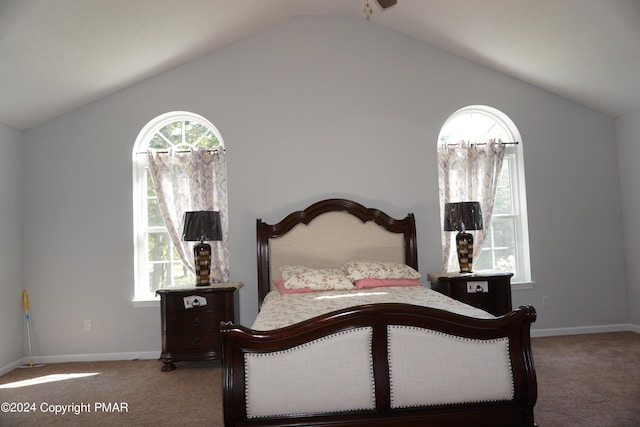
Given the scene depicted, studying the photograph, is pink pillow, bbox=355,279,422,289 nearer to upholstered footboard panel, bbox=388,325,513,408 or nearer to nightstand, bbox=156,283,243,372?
nightstand, bbox=156,283,243,372

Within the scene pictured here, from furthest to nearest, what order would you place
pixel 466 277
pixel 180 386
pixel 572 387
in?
pixel 466 277 < pixel 180 386 < pixel 572 387

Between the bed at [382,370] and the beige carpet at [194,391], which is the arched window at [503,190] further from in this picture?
the bed at [382,370]

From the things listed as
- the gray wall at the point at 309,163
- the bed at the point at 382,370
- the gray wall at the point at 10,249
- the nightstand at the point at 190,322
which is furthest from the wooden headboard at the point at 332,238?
the gray wall at the point at 10,249

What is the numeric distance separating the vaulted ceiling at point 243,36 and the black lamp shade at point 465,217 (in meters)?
1.43

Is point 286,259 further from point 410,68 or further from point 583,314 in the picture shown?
point 583,314

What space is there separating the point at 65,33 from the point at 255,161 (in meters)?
1.80

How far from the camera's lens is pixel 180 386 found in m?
3.27

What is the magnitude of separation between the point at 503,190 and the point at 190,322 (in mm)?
3301

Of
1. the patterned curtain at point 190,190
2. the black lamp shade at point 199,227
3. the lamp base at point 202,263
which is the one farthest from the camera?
the patterned curtain at point 190,190

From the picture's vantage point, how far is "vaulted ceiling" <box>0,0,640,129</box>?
9.93 feet

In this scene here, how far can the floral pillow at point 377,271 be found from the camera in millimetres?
3637

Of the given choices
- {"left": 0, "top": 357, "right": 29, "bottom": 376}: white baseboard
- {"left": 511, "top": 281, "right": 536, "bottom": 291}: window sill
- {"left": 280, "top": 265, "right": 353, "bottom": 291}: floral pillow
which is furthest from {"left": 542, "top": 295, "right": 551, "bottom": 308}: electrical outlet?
{"left": 0, "top": 357, "right": 29, "bottom": 376}: white baseboard

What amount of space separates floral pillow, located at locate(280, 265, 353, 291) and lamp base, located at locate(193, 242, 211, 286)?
Result: 76 centimetres

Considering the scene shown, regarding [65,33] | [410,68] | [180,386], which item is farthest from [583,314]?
[65,33]
